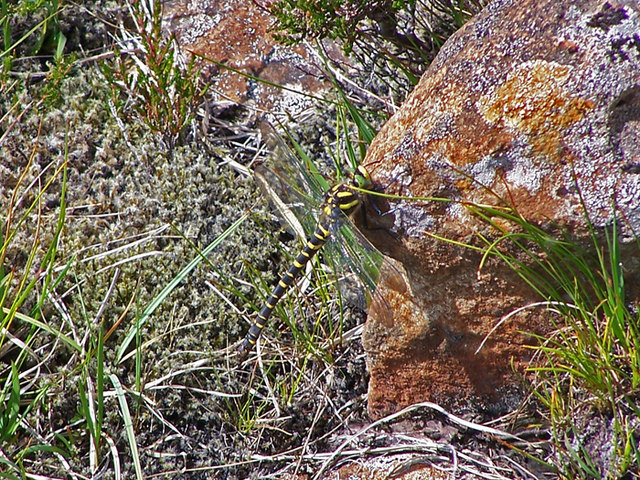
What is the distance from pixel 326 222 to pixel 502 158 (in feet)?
2.85

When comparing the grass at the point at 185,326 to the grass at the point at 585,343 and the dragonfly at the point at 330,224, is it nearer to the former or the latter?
the grass at the point at 585,343

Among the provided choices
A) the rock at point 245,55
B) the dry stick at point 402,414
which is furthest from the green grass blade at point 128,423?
the rock at point 245,55

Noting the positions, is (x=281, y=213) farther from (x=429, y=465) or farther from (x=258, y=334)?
(x=429, y=465)

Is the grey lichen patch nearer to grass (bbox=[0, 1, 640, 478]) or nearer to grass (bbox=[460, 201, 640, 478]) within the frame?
grass (bbox=[0, 1, 640, 478])

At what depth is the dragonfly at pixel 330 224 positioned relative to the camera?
8.76ft

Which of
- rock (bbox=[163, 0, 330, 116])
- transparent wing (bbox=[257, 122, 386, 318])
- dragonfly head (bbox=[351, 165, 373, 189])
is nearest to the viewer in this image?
dragonfly head (bbox=[351, 165, 373, 189])

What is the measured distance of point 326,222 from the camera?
2.92 m

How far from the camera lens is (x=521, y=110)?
7.70 feet

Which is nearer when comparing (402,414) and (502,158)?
(502,158)

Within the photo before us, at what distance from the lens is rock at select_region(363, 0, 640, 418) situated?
7.45 feet

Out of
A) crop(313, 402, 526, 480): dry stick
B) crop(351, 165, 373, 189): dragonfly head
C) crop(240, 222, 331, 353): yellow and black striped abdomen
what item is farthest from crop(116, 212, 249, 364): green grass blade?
crop(313, 402, 526, 480): dry stick

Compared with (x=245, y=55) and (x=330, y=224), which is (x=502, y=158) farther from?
(x=245, y=55)

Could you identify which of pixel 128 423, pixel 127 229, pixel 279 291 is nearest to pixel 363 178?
pixel 279 291

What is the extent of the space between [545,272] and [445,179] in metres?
0.54
